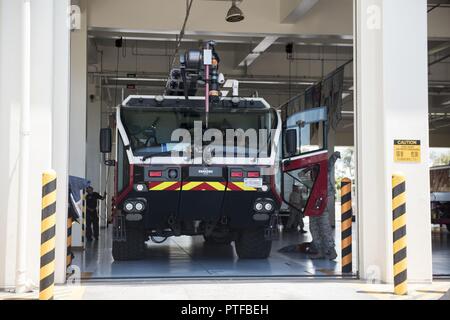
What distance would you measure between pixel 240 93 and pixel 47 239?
13.0m

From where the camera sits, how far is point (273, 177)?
935cm

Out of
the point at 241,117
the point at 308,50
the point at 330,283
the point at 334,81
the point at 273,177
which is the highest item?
the point at 308,50

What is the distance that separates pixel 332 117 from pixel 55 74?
31.4ft

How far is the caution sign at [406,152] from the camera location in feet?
23.0

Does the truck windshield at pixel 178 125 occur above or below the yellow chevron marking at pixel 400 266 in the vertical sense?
above

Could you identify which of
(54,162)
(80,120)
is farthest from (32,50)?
(80,120)

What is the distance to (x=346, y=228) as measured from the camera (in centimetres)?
799

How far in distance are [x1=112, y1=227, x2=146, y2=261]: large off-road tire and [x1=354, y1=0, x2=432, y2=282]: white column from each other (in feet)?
12.6

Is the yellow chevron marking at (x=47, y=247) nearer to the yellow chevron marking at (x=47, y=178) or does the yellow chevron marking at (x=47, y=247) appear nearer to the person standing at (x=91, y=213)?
the yellow chevron marking at (x=47, y=178)

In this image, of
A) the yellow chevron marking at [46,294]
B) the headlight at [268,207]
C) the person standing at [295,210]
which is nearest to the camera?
the yellow chevron marking at [46,294]

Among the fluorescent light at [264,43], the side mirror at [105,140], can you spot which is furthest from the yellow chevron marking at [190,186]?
the fluorescent light at [264,43]

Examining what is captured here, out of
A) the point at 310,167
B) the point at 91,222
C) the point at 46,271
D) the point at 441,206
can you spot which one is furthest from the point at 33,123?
the point at 441,206

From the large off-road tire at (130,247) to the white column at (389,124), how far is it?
385 cm
